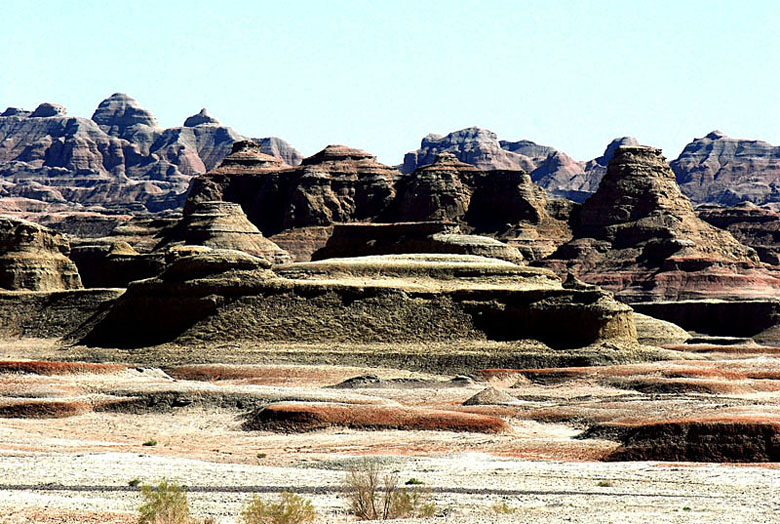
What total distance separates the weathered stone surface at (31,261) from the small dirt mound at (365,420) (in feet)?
142

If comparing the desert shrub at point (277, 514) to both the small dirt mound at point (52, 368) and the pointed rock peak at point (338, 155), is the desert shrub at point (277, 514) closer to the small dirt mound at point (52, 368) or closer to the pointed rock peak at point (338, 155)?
the small dirt mound at point (52, 368)

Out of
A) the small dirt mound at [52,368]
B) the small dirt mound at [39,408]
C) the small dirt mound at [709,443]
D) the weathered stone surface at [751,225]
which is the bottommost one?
the small dirt mound at [39,408]

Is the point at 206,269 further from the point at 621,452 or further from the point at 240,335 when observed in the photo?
the point at 621,452

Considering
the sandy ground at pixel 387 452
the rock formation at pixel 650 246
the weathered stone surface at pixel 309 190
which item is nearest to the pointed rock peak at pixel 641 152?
the rock formation at pixel 650 246

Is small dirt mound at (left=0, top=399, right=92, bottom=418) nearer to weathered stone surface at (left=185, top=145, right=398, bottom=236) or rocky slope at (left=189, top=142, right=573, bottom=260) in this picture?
rocky slope at (left=189, top=142, right=573, bottom=260)

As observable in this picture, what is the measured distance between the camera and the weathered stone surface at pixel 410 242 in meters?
92.0

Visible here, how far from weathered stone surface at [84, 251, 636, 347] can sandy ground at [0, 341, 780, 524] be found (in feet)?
15.1

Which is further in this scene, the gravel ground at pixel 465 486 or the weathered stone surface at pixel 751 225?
the weathered stone surface at pixel 751 225

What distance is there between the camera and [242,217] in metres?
135

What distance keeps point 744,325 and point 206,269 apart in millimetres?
59980

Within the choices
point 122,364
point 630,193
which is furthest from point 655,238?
point 122,364

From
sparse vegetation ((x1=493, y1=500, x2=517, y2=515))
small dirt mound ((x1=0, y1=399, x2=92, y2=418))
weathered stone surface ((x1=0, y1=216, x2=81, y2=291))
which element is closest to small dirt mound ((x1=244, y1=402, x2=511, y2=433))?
small dirt mound ((x1=0, y1=399, x2=92, y2=418))

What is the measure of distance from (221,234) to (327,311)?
6646cm

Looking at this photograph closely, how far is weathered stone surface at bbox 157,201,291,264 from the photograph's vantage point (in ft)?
409
